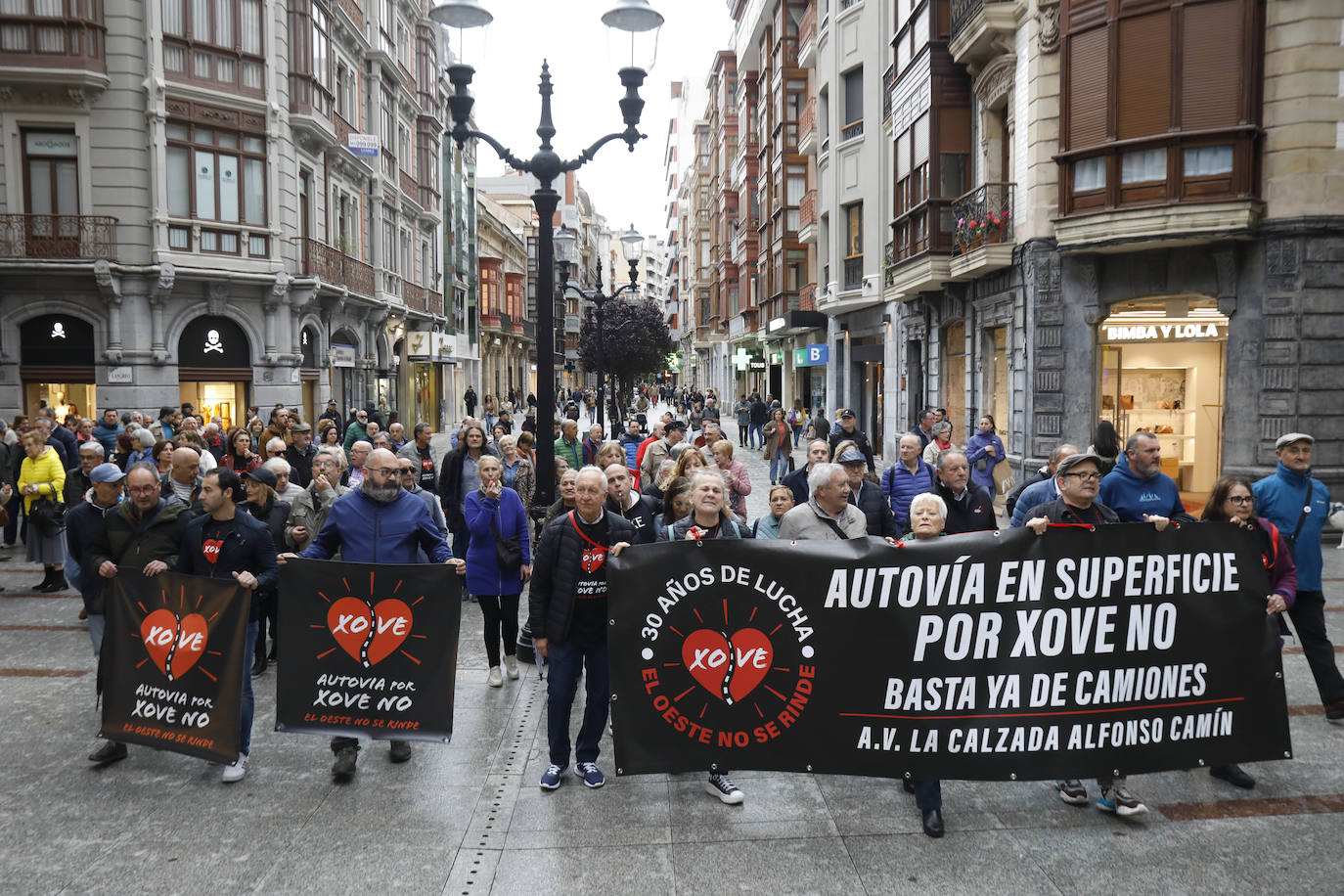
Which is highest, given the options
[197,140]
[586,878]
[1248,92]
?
[197,140]

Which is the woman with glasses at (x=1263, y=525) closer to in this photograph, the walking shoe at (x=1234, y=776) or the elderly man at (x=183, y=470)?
the walking shoe at (x=1234, y=776)

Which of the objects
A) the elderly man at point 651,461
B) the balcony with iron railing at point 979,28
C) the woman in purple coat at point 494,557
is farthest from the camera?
the balcony with iron railing at point 979,28

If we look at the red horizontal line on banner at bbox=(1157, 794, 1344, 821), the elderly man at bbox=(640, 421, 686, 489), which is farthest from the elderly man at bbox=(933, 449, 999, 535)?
the elderly man at bbox=(640, 421, 686, 489)

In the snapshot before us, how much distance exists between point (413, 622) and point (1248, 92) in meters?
14.2

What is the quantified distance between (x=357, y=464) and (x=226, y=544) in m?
4.25

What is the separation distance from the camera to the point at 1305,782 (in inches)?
223

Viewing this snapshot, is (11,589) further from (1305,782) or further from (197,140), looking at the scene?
(197,140)

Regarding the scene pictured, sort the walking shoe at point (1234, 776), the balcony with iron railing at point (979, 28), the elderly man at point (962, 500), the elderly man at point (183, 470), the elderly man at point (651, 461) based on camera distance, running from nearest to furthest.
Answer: the walking shoe at point (1234, 776), the elderly man at point (962, 500), the elderly man at point (183, 470), the elderly man at point (651, 461), the balcony with iron railing at point (979, 28)

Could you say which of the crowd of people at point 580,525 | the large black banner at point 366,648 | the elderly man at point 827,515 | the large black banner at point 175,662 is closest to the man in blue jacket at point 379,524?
the crowd of people at point 580,525

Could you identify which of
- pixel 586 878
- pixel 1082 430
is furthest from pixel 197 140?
pixel 586 878

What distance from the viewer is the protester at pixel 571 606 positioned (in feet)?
18.5

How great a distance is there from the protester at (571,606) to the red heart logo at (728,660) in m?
0.73

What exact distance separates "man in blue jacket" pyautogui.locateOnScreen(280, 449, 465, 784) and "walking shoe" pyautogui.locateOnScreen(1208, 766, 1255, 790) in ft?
15.6

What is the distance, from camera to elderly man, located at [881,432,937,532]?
912cm
